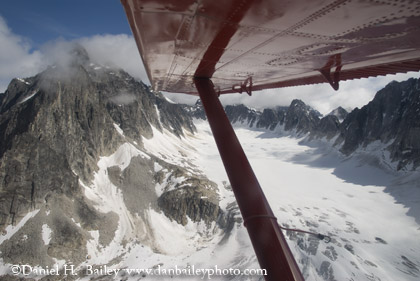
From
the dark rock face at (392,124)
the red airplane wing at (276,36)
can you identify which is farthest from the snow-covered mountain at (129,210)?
the red airplane wing at (276,36)

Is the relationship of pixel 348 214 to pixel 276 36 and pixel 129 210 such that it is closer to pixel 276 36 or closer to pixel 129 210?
pixel 129 210

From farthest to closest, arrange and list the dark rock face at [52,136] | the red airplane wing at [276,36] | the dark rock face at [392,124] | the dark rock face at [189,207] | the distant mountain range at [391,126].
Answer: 1. the dark rock face at [392,124]
2. the distant mountain range at [391,126]
3. the dark rock face at [189,207]
4. the dark rock face at [52,136]
5. the red airplane wing at [276,36]

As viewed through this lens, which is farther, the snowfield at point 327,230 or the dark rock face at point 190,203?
the dark rock face at point 190,203

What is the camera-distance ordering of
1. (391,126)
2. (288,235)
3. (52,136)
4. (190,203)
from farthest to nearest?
(391,126) < (52,136) < (190,203) < (288,235)

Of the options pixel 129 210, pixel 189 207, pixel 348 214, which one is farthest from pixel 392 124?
pixel 129 210

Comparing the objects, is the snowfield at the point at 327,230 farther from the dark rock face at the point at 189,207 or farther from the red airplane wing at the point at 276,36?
the red airplane wing at the point at 276,36

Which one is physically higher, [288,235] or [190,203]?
[190,203]

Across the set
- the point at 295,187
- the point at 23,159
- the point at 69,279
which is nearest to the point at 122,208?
→ the point at 69,279
